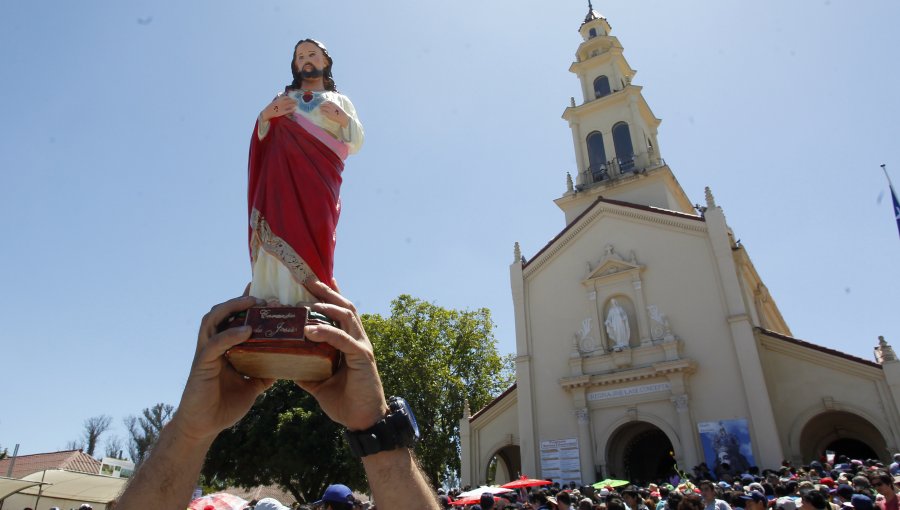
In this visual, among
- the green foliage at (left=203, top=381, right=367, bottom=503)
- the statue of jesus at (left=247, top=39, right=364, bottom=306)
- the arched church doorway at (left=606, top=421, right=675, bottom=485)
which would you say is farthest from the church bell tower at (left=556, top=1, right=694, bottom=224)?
the statue of jesus at (left=247, top=39, right=364, bottom=306)

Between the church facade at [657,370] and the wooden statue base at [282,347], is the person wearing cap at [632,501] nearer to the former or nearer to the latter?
the wooden statue base at [282,347]

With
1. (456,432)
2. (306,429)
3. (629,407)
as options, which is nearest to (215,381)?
(629,407)

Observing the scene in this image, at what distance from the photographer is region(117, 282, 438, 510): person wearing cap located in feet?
7.66

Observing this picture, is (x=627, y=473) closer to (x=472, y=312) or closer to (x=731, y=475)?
(x=731, y=475)

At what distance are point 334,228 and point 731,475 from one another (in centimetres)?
1599

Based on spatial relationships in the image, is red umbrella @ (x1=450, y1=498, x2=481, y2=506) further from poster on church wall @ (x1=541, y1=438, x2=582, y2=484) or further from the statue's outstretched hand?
the statue's outstretched hand

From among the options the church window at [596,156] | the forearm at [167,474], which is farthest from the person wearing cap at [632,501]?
the church window at [596,156]

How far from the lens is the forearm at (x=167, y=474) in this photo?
2301 mm

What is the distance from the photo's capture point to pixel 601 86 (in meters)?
27.9

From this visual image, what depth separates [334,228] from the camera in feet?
10.4

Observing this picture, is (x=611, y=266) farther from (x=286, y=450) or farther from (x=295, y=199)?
(x=295, y=199)

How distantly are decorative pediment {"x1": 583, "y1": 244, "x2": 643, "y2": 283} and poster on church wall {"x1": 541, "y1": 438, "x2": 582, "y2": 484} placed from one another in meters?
5.82

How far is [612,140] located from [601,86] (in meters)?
3.90

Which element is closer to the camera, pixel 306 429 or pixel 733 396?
pixel 733 396
